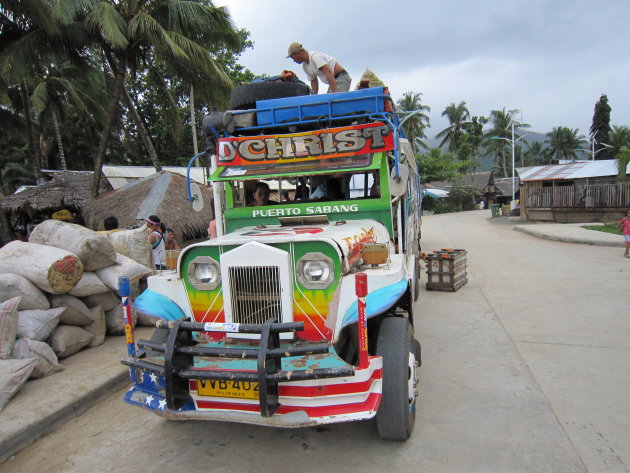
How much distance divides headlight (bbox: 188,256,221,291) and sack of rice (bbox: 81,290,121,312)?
2522mm

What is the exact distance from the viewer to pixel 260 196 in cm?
515

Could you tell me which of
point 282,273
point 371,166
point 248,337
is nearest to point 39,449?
point 248,337

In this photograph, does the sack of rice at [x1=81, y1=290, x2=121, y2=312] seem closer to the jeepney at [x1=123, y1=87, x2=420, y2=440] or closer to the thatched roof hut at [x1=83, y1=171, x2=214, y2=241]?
the jeepney at [x1=123, y1=87, x2=420, y2=440]

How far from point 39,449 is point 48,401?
51 centimetres

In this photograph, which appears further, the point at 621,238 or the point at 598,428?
the point at 621,238

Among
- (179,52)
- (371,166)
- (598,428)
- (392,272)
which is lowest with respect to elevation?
(598,428)

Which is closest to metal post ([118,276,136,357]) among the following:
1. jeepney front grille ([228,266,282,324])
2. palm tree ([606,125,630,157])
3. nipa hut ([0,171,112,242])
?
jeepney front grille ([228,266,282,324])

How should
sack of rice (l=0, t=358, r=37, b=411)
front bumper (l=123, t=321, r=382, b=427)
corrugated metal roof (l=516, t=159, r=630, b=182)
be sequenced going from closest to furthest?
1. front bumper (l=123, t=321, r=382, b=427)
2. sack of rice (l=0, t=358, r=37, b=411)
3. corrugated metal roof (l=516, t=159, r=630, b=182)

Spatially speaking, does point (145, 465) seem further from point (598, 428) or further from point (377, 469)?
point (598, 428)

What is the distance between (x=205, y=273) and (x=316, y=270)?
0.88 metres

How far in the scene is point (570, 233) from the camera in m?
16.6

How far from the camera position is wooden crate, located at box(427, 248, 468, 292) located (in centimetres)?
802

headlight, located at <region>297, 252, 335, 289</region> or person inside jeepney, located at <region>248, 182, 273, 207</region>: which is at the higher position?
person inside jeepney, located at <region>248, 182, 273, 207</region>

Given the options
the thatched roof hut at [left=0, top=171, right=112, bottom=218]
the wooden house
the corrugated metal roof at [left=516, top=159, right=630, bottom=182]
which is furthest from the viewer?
the corrugated metal roof at [left=516, top=159, right=630, bottom=182]
